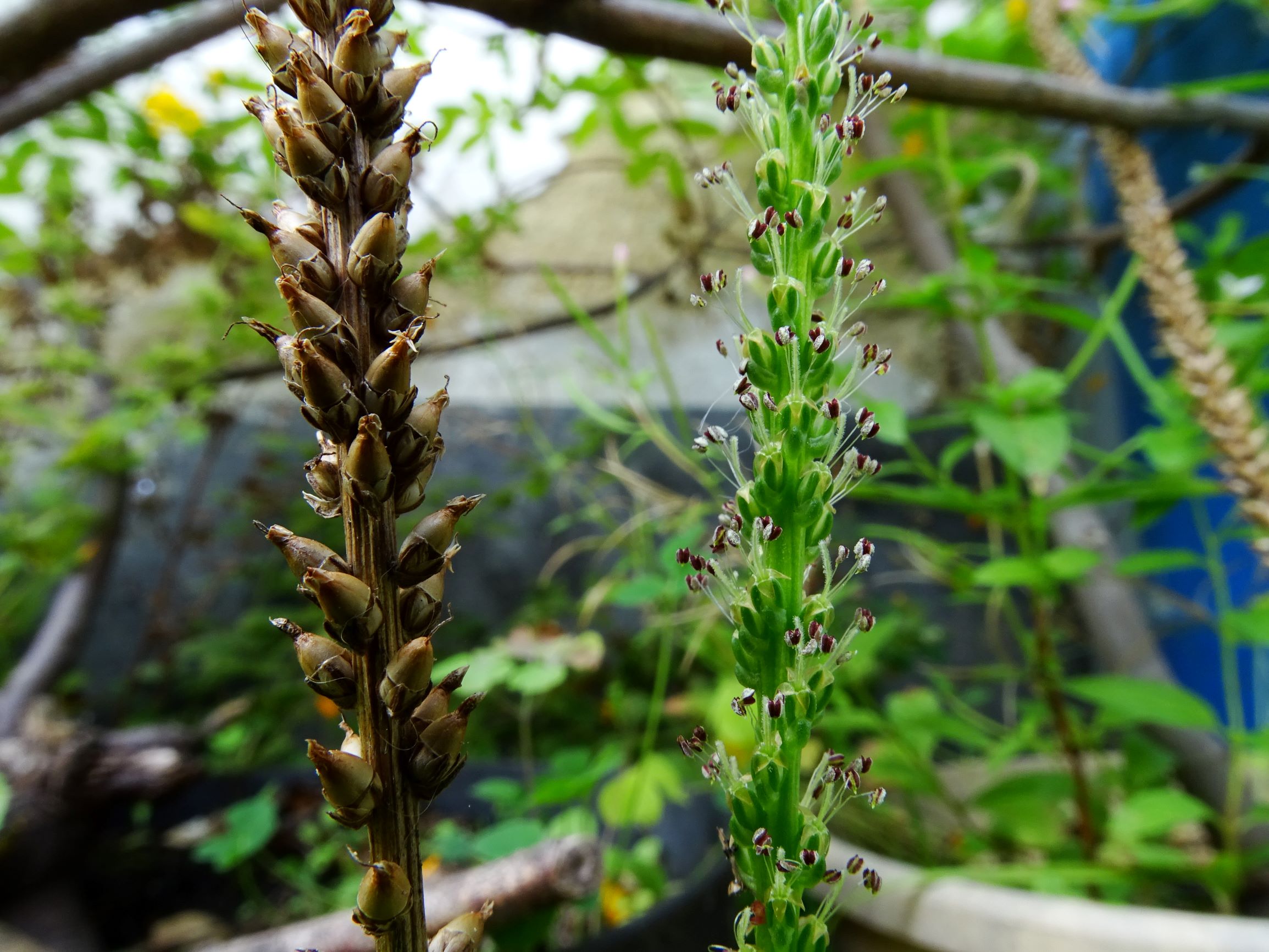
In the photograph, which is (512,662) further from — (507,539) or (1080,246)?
(1080,246)

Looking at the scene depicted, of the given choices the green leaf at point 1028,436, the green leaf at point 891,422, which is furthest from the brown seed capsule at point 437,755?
the green leaf at point 1028,436

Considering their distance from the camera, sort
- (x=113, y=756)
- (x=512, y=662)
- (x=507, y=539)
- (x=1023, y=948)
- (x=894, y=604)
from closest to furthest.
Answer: (x=1023, y=948)
(x=512, y=662)
(x=113, y=756)
(x=894, y=604)
(x=507, y=539)

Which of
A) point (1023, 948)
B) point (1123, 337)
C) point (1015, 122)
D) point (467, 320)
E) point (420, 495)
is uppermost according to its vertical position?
point (1015, 122)

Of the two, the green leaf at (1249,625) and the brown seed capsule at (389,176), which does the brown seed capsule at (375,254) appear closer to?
the brown seed capsule at (389,176)

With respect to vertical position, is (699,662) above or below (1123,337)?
below

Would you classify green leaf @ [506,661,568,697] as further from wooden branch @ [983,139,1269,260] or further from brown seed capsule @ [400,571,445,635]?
wooden branch @ [983,139,1269,260]

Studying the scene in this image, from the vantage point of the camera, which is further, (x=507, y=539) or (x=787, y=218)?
(x=507, y=539)

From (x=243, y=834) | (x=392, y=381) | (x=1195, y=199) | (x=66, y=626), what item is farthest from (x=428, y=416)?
(x=66, y=626)

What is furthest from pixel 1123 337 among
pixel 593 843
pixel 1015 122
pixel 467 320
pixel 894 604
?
pixel 467 320
